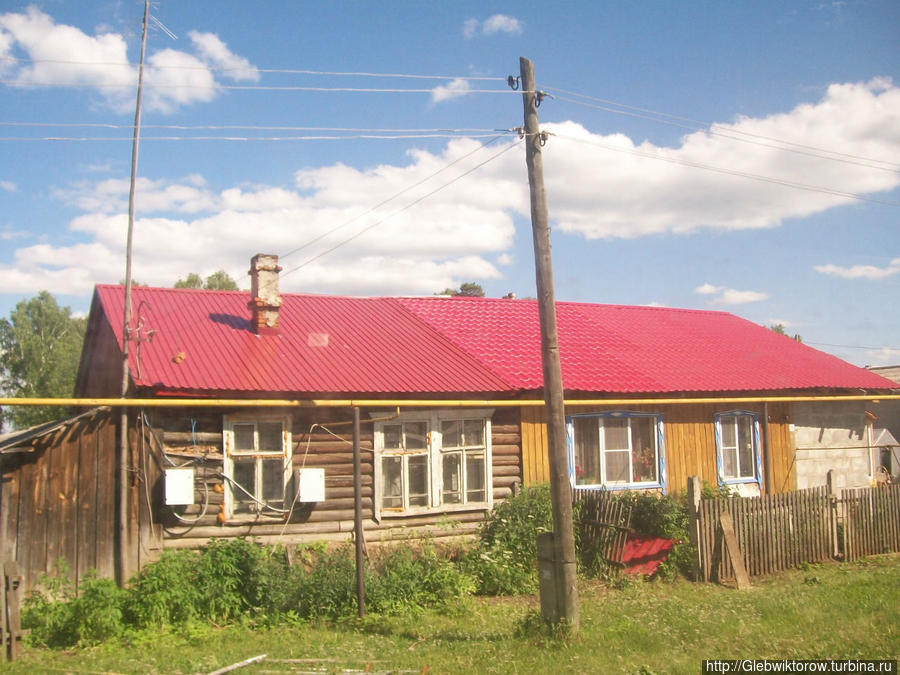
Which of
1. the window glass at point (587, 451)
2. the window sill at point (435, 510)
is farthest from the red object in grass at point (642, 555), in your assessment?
the window glass at point (587, 451)

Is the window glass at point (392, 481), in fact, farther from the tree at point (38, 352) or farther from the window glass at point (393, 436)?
the tree at point (38, 352)

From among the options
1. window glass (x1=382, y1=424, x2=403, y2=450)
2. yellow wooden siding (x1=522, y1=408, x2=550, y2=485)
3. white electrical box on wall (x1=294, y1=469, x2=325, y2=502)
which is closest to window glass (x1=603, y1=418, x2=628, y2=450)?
yellow wooden siding (x1=522, y1=408, x2=550, y2=485)

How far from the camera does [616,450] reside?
1547cm

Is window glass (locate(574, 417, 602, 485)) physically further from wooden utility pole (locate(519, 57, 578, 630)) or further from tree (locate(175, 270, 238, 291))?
tree (locate(175, 270, 238, 291))

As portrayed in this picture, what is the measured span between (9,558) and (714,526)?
32.4 ft

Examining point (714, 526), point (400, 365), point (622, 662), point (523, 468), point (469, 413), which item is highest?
point (400, 365)

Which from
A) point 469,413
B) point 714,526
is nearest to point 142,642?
point 469,413

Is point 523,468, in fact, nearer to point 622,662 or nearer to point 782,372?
point 622,662

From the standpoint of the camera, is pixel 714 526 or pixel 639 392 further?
pixel 639 392

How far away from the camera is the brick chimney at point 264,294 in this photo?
1477 centimetres

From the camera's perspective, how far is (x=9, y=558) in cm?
986

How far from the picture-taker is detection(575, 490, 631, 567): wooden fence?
1233cm

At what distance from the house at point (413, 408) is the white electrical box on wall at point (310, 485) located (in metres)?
0.02

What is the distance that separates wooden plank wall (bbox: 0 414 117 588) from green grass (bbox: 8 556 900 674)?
1.79m
